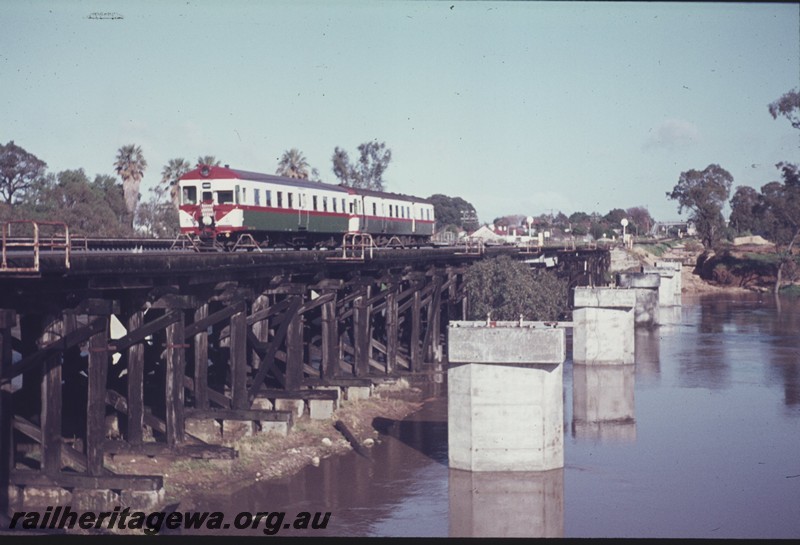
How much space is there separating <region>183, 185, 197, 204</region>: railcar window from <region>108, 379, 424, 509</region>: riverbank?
322 inches

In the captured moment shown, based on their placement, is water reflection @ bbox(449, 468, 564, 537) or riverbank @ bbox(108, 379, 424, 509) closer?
water reflection @ bbox(449, 468, 564, 537)

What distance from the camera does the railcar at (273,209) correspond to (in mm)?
30391

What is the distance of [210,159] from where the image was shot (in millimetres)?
66562

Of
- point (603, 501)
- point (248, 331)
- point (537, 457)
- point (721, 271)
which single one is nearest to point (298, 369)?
point (248, 331)

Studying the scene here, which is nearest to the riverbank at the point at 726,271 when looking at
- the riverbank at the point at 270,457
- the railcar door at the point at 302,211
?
the railcar door at the point at 302,211

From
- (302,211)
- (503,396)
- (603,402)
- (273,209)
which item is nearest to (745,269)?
(603,402)

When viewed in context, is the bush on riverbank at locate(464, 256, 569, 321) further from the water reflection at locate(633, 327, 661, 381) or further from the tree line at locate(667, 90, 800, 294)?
the tree line at locate(667, 90, 800, 294)

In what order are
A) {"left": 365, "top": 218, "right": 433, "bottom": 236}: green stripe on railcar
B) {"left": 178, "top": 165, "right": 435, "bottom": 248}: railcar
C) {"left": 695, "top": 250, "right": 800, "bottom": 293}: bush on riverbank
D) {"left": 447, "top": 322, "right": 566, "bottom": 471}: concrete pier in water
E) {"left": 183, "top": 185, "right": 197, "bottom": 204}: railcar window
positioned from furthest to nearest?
{"left": 695, "top": 250, "right": 800, "bottom": 293}: bush on riverbank < {"left": 365, "top": 218, "right": 433, "bottom": 236}: green stripe on railcar < {"left": 183, "top": 185, "right": 197, "bottom": 204}: railcar window < {"left": 178, "top": 165, "right": 435, "bottom": 248}: railcar < {"left": 447, "top": 322, "right": 566, "bottom": 471}: concrete pier in water

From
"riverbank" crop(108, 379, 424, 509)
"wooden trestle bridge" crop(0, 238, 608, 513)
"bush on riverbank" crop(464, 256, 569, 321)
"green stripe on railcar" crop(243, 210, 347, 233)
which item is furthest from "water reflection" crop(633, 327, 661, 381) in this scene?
"riverbank" crop(108, 379, 424, 509)

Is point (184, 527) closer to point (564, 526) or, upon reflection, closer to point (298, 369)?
point (564, 526)

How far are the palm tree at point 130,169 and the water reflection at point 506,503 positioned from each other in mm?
48759

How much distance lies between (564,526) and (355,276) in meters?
13.6

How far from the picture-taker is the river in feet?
62.4

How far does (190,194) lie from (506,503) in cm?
1571
